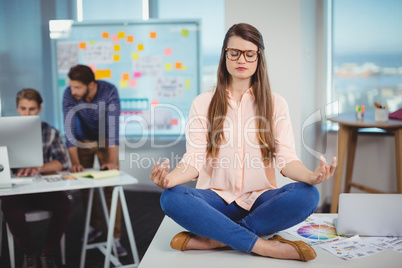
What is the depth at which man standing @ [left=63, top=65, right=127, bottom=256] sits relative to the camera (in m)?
2.93

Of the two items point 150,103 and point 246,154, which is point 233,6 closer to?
point 246,154

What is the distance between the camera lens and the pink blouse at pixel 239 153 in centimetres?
180

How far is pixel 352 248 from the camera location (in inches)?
62.4

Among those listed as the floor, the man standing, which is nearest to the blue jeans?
the floor

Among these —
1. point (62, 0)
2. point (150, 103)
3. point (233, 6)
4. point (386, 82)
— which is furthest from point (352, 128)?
point (62, 0)

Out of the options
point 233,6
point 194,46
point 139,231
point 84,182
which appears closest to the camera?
point 84,182

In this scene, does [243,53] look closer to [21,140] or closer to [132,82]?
[21,140]

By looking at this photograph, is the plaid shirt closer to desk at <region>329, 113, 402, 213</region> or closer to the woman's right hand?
the woman's right hand

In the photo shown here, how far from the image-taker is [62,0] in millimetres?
4582

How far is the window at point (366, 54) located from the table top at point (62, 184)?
218cm

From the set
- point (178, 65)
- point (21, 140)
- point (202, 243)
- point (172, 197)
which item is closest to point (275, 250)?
point (202, 243)

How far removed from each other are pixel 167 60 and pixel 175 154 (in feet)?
→ 3.28

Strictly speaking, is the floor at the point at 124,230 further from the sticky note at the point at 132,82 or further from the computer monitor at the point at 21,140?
the sticky note at the point at 132,82

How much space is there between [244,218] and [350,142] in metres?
2.00
